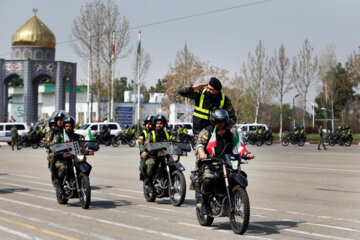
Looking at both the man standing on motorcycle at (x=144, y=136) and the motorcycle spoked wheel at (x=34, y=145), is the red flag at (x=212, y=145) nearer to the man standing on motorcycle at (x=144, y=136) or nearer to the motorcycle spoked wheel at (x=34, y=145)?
the man standing on motorcycle at (x=144, y=136)

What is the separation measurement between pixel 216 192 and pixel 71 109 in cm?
6388

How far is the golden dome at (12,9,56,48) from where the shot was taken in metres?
70.7

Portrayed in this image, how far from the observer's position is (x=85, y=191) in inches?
416

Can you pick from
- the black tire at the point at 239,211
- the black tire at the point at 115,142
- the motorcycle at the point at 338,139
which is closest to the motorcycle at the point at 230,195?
the black tire at the point at 239,211

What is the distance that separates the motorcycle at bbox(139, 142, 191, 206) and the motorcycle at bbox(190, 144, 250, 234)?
8.14ft

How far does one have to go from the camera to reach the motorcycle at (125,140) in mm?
45594

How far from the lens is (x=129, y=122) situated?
7638 centimetres

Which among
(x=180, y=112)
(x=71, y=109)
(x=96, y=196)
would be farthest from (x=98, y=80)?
(x=96, y=196)

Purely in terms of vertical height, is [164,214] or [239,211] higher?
[239,211]

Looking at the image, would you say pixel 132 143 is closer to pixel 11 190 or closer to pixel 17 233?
pixel 11 190

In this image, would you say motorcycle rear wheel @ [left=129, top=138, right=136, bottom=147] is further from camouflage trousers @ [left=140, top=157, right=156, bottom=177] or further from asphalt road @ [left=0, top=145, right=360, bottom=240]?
camouflage trousers @ [left=140, top=157, right=156, bottom=177]

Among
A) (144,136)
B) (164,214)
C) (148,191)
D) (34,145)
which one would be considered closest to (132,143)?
(34,145)

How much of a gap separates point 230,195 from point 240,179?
9.9 inches

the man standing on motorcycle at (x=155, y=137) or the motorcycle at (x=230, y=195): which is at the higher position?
the man standing on motorcycle at (x=155, y=137)
